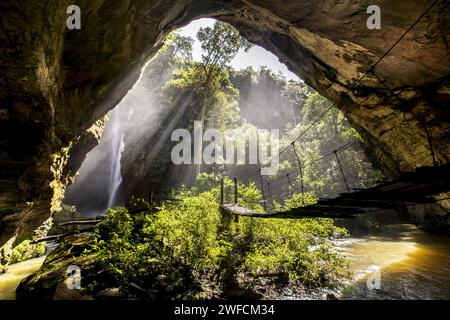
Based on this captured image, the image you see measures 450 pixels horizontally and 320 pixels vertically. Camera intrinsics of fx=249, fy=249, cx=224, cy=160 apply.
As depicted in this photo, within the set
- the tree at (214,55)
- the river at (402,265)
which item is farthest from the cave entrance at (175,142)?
the river at (402,265)

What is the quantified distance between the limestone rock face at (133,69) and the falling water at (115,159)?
17.7 meters

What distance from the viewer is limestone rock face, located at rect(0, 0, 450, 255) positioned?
6.24 meters

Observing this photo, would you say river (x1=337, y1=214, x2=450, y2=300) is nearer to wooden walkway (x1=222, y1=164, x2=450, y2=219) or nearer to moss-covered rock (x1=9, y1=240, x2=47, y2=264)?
wooden walkway (x1=222, y1=164, x2=450, y2=219)

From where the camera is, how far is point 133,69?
452 inches

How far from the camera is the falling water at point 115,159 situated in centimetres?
2908

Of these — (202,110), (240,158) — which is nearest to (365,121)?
(202,110)

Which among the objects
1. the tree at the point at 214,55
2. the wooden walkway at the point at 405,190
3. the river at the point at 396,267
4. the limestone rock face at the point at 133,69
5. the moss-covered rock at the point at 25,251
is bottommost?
the moss-covered rock at the point at 25,251

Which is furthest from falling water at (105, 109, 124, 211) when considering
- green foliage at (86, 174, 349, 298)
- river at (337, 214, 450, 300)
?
river at (337, 214, 450, 300)

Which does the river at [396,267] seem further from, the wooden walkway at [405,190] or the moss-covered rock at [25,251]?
the wooden walkway at [405,190]

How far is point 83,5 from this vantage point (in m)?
7.11

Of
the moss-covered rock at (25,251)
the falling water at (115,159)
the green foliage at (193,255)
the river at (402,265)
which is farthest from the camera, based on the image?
the falling water at (115,159)

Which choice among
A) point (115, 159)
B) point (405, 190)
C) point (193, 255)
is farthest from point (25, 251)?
point (115, 159)

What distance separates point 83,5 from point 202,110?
59.6 feet
